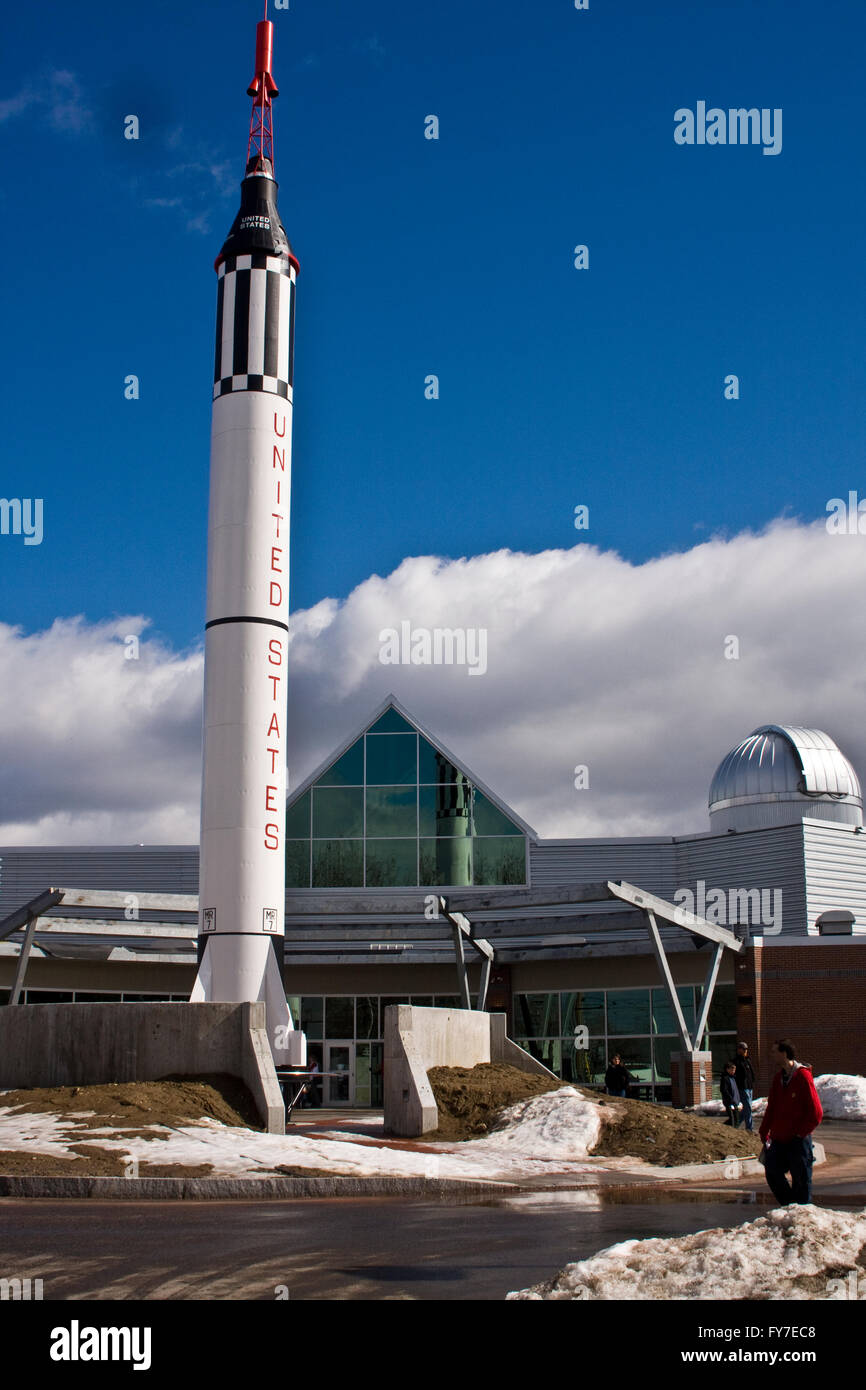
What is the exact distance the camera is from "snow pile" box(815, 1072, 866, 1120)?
26016 mm

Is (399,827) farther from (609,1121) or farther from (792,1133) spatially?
(792,1133)

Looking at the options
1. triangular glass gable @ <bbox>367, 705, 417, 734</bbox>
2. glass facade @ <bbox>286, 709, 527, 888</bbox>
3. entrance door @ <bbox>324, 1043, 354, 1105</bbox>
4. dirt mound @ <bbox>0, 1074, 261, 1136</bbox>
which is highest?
triangular glass gable @ <bbox>367, 705, 417, 734</bbox>

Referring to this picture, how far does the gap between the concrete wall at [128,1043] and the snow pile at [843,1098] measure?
41.6ft

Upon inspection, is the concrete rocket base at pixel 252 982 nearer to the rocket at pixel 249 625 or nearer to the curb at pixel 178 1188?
the rocket at pixel 249 625

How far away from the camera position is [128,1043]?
63.8 ft

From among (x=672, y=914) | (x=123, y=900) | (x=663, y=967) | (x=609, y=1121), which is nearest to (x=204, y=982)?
(x=123, y=900)

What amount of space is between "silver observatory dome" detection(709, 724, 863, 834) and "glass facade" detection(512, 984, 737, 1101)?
6.29 m

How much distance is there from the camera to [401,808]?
38.2 meters

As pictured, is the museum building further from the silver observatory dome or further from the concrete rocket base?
the concrete rocket base

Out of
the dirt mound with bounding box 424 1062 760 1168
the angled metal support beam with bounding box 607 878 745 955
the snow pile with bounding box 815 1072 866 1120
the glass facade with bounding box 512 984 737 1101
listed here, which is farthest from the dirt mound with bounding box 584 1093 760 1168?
the glass facade with bounding box 512 984 737 1101

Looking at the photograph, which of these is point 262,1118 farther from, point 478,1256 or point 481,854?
point 481,854

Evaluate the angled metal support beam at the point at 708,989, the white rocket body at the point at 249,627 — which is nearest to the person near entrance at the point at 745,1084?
the angled metal support beam at the point at 708,989

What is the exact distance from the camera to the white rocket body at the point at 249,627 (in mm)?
23281
